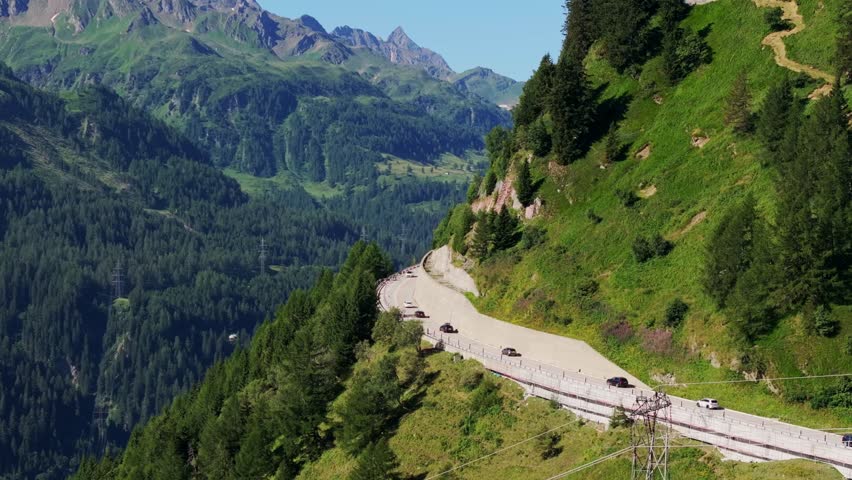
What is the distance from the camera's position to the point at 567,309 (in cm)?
9212

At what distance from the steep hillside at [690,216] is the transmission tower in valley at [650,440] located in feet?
34.1

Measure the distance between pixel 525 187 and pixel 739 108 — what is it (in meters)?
27.3

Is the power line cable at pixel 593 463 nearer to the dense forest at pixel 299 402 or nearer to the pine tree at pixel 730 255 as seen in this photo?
the dense forest at pixel 299 402

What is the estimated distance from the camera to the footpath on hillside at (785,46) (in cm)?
9451

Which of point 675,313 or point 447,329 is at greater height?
point 675,313

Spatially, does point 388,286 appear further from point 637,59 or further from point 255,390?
point 637,59

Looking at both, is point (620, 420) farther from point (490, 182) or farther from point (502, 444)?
point (490, 182)

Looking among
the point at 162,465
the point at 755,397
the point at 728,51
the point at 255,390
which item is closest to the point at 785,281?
the point at 755,397

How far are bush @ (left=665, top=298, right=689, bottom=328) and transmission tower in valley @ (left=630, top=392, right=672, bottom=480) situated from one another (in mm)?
17153

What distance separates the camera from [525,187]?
366ft

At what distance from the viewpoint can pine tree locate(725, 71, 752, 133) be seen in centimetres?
9469

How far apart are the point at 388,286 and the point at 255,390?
35.8 m

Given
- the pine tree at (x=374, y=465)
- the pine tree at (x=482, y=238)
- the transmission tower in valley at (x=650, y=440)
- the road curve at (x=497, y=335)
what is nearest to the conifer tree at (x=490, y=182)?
the pine tree at (x=482, y=238)

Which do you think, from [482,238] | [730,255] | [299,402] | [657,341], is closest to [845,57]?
[730,255]
